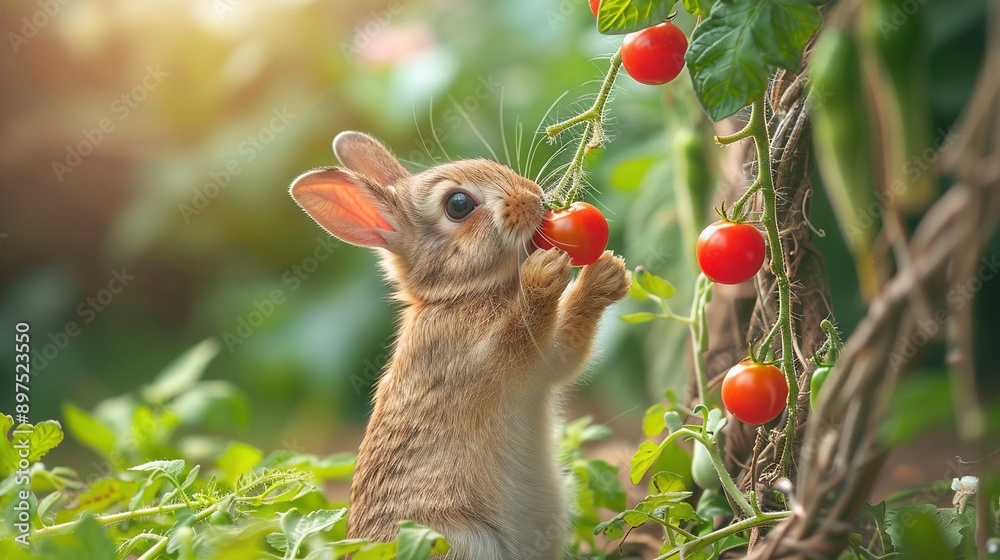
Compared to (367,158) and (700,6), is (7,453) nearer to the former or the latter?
(367,158)

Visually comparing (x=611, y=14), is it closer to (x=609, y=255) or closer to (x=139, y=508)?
(x=609, y=255)

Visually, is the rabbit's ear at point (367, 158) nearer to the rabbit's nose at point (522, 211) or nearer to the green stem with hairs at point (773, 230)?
the rabbit's nose at point (522, 211)

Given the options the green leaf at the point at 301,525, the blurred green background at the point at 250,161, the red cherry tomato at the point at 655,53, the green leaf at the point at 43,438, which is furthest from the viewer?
the blurred green background at the point at 250,161

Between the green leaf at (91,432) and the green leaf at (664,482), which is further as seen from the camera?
the green leaf at (91,432)

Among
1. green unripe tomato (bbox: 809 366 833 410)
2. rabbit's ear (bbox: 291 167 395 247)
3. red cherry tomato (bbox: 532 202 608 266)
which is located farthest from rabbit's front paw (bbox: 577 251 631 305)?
green unripe tomato (bbox: 809 366 833 410)

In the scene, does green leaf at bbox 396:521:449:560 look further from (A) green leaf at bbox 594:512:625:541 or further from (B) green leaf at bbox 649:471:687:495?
(B) green leaf at bbox 649:471:687:495

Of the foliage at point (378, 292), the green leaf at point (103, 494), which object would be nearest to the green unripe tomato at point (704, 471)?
the foliage at point (378, 292)

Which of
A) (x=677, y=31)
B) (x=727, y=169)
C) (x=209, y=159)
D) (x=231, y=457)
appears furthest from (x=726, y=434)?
(x=209, y=159)
